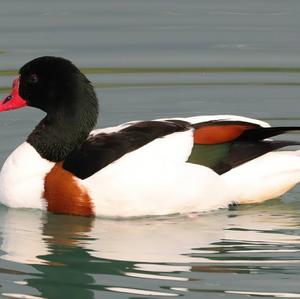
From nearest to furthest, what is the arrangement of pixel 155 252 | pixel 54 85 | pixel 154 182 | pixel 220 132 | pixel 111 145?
pixel 155 252, pixel 154 182, pixel 111 145, pixel 220 132, pixel 54 85

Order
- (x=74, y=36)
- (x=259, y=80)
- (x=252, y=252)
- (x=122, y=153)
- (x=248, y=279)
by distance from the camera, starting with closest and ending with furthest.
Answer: (x=248, y=279), (x=252, y=252), (x=122, y=153), (x=259, y=80), (x=74, y=36)

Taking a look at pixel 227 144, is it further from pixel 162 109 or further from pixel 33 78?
pixel 162 109

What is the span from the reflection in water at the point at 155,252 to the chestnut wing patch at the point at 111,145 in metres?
0.45

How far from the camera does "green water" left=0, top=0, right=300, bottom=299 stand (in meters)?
10.3

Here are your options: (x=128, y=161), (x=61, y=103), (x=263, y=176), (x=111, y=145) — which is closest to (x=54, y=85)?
(x=61, y=103)

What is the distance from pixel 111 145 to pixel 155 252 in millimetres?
1217

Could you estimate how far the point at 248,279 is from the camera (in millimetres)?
10203

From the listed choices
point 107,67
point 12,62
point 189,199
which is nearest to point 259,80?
point 107,67

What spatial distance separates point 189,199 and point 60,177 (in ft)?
3.43

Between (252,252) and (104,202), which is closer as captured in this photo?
(252,252)

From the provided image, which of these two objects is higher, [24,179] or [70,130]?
[70,130]

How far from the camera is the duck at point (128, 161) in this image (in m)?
11.7

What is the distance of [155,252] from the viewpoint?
10.9m

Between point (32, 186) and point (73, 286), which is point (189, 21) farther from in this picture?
point (73, 286)
